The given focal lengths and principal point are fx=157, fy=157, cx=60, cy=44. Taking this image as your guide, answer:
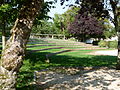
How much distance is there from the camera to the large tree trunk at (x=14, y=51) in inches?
130

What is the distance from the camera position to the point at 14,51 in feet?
10.8

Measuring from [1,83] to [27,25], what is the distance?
1.37 metres

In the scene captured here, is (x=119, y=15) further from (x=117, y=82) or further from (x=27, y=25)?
(x=27, y=25)

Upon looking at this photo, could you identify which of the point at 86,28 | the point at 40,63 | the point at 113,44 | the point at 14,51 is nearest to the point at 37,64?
the point at 40,63

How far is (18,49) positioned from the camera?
334 centimetres

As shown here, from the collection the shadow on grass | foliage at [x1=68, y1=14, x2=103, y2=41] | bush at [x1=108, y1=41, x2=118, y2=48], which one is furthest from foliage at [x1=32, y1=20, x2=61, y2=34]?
the shadow on grass

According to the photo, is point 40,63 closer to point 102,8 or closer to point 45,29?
point 102,8

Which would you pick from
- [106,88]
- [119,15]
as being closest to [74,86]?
[106,88]

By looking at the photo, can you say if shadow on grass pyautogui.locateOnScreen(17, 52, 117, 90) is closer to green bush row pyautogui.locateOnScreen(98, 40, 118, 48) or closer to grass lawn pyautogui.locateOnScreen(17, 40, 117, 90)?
grass lawn pyautogui.locateOnScreen(17, 40, 117, 90)

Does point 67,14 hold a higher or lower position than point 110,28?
higher

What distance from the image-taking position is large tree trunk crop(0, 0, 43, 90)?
10.9 feet

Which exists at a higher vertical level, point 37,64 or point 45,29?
point 45,29

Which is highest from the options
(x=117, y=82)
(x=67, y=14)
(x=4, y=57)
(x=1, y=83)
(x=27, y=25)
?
(x=67, y=14)

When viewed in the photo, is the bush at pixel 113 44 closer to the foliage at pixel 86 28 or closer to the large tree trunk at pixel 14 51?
the foliage at pixel 86 28
